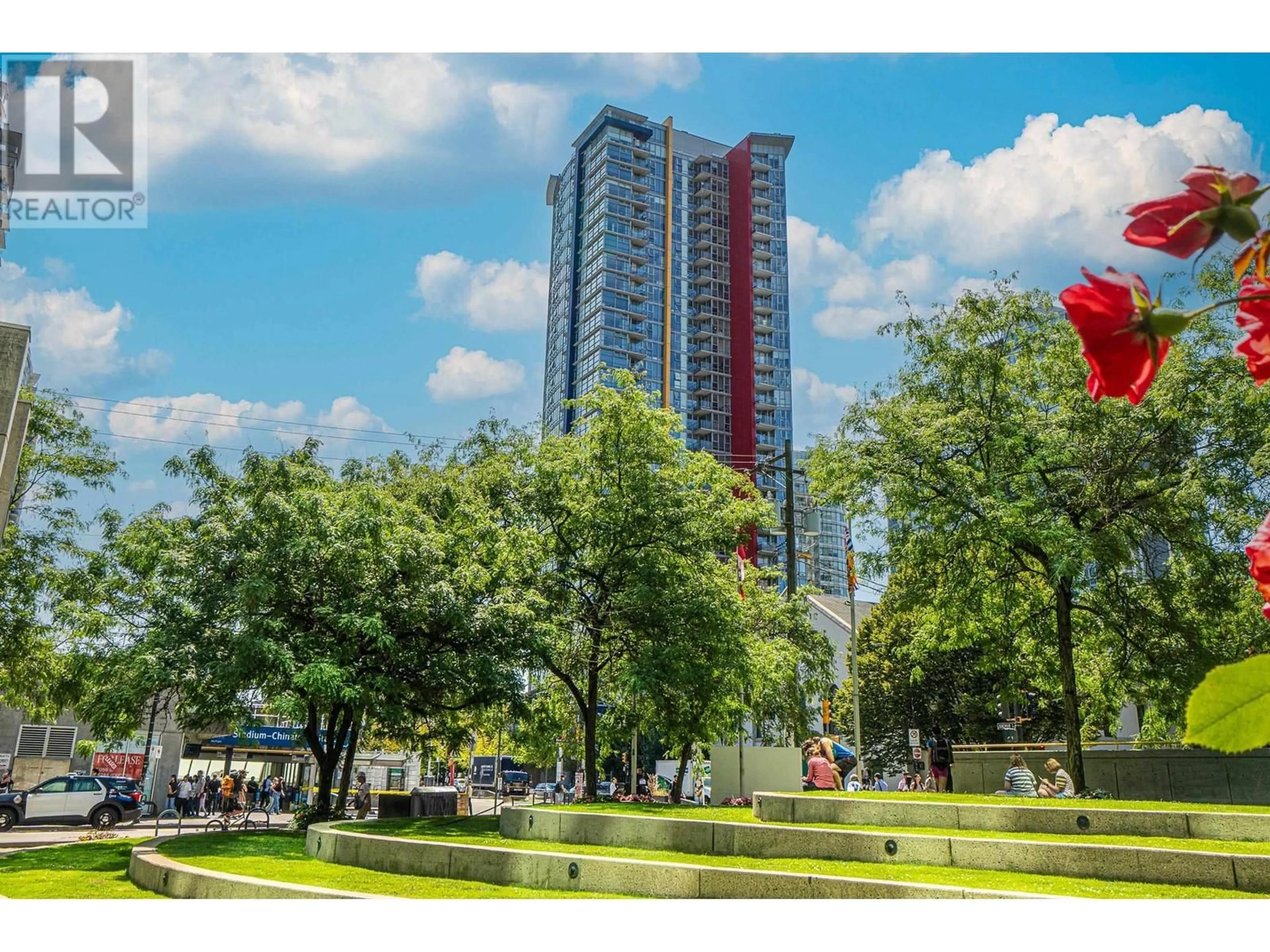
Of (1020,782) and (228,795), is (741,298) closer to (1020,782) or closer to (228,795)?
(228,795)

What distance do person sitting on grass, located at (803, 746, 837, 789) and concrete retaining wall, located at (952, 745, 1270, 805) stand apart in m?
6.25

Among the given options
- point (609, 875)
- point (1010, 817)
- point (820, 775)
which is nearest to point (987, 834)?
point (1010, 817)

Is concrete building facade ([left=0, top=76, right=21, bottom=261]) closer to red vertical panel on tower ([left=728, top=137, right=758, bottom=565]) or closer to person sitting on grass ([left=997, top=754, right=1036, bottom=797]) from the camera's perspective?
person sitting on grass ([left=997, top=754, right=1036, bottom=797])

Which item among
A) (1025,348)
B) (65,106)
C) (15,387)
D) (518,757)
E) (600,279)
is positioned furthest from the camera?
(600,279)

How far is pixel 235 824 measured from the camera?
2694 centimetres

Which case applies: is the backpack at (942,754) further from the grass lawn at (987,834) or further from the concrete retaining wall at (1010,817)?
the concrete retaining wall at (1010,817)

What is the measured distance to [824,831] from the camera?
34.8 feet

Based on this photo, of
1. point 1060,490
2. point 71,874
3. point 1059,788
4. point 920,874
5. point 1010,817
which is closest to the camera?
point 920,874

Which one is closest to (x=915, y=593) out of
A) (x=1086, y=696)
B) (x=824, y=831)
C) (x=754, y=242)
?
(x=1086, y=696)

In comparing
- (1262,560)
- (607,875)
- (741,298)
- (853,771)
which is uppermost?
(741,298)

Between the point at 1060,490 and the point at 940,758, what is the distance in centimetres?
2124

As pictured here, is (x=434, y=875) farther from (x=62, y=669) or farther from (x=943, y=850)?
(x=62, y=669)

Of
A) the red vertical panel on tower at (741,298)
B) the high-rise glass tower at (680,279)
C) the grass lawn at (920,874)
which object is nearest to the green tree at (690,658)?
the grass lawn at (920,874)

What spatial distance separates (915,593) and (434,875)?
1409cm
